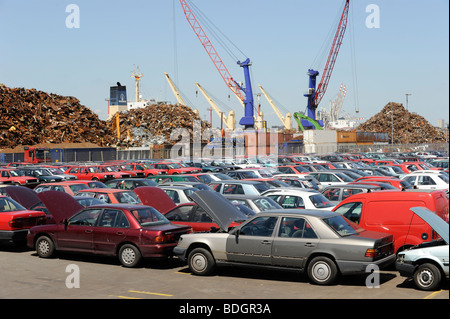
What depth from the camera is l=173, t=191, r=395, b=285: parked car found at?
10578 mm

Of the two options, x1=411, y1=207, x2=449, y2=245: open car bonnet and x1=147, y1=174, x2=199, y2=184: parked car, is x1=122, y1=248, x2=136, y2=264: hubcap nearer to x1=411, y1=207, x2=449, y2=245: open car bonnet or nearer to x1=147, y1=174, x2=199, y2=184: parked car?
x1=411, y1=207, x2=449, y2=245: open car bonnet

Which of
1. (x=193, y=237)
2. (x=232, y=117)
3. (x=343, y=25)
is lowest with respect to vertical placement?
(x=193, y=237)

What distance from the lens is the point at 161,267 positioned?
43.2ft

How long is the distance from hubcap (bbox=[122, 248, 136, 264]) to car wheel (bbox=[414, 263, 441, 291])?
5912 mm

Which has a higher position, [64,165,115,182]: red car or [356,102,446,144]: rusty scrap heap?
[356,102,446,144]: rusty scrap heap

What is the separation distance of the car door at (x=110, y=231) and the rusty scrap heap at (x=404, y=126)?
410 feet

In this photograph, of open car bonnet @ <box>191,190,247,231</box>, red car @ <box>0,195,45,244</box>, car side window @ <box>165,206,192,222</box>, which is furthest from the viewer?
red car @ <box>0,195,45,244</box>

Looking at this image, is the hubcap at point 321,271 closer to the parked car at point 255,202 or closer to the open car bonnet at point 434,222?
the open car bonnet at point 434,222

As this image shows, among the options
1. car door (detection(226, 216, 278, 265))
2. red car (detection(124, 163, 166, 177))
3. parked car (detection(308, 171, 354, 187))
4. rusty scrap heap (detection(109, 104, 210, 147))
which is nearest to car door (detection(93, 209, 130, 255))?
car door (detection(226, 216, 278, 265))

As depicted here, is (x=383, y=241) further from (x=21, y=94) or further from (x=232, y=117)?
(x=232, y=117)

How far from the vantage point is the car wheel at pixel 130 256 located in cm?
1270

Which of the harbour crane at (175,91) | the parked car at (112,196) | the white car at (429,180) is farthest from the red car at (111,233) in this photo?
the harbour crane at (175,91)

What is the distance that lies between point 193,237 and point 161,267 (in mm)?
1470
